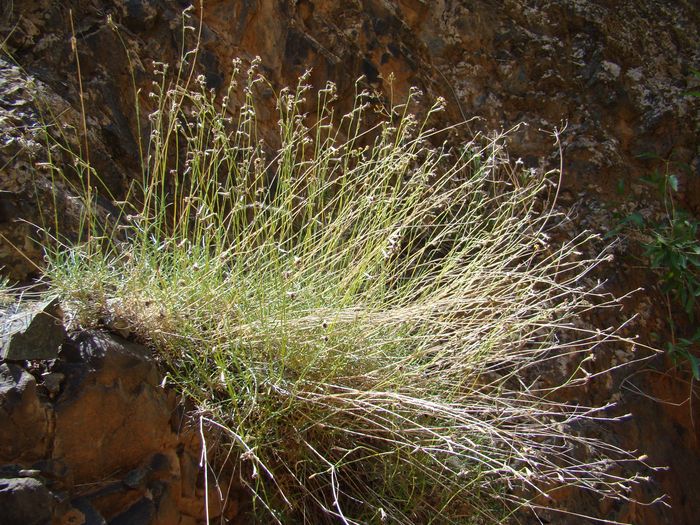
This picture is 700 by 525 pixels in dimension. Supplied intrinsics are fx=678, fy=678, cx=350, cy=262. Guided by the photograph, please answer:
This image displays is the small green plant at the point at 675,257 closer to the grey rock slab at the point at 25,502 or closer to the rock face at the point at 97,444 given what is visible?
the rock face at the point at 97,444

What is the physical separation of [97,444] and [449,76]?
280cm

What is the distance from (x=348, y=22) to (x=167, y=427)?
2472mm

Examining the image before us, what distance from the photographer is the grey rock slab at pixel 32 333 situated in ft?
5.09

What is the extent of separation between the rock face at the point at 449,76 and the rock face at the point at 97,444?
60 cm

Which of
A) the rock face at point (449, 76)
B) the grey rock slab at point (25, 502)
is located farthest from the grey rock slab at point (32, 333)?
the rock face at point (449, 76)

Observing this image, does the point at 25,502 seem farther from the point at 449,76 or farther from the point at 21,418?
the point at 449,76

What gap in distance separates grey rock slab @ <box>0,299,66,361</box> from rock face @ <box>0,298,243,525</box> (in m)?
0.02

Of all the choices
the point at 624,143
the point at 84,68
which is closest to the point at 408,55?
the point at 624,143

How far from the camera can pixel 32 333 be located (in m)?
1.58

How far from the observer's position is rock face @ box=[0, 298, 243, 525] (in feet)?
4.75

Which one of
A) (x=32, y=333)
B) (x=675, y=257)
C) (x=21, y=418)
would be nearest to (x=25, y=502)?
(x=21, y=418)

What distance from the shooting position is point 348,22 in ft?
11.5

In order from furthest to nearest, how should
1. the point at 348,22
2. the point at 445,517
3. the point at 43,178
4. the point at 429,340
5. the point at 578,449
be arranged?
the point at 348,22
the point at 578,449
the point at 43,178
the point at 429,340
the point at 445,517

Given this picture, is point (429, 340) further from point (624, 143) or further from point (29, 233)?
point (624, 143)
